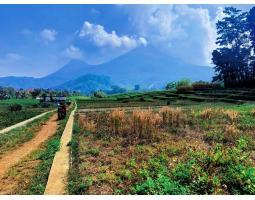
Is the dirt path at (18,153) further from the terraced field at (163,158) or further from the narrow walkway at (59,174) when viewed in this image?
the terraced field at (163,158)

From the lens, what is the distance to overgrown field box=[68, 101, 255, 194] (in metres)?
8.39

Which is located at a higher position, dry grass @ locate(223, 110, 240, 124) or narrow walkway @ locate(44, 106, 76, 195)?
dry grass @ locate(223, 110, 240, 124)

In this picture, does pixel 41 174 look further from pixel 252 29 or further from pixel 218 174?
pixel 252 29

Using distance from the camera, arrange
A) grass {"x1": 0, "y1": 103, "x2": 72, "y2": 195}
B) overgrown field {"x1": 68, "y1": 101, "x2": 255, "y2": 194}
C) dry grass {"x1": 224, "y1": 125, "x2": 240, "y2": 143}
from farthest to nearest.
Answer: dry grass {"x1": 224, "y1": 125, "x2": 240, "y2": 143}, grass {"x1": 0, "y1": 103, "x2": 72, "y2": 195}, overgrown field {"x1": 68, "y1": 101, "x2": 255, "y2": 194}

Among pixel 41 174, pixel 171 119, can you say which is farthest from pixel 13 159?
pixel 171 119

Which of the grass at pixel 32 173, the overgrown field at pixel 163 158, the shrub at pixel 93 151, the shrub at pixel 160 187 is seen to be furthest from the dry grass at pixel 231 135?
the grass at pixel 32 173

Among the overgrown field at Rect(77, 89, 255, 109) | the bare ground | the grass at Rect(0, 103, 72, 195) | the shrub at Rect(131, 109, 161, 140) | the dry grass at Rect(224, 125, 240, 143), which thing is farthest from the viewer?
the overgrown field at Rect(77, 89, 255, 109)

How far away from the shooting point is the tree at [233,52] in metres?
60.4

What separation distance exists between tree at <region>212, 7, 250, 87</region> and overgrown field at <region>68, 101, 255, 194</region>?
44142mm

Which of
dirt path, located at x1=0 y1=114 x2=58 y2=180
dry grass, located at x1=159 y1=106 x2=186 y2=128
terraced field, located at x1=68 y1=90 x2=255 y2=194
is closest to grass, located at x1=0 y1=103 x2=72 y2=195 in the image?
dirt path, located at x1=0 y1=114 x2=58 y2=180

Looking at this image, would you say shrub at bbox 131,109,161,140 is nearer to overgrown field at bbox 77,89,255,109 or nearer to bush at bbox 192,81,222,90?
overgrown field at bbox 77,89,255,109

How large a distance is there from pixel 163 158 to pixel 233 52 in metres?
53.9

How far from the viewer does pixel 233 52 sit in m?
61.7
